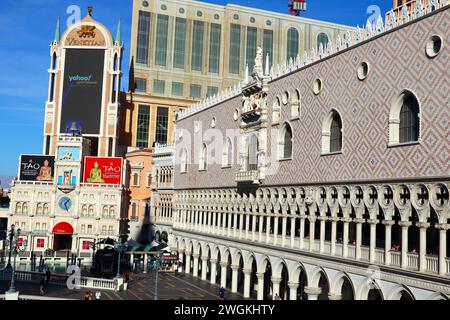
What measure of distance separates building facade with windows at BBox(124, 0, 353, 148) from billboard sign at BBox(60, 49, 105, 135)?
628cm

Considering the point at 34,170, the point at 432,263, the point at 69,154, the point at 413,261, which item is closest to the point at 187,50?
the point at 69,154

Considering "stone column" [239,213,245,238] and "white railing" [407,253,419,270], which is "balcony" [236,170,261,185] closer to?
"stone column" [239,213,245,238]

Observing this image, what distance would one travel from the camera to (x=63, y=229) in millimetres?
66438

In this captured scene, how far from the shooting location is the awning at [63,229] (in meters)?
66.2

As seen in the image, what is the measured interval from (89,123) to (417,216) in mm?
56997

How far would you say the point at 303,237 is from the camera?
102 feet

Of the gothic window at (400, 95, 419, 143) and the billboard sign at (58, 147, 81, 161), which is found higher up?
the billboard sign at (58, 147, 81, 161)

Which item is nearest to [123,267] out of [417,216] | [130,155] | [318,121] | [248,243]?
[248,243]

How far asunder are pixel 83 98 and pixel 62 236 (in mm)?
18592

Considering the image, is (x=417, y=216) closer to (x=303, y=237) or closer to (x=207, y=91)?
(x=303, y=237)

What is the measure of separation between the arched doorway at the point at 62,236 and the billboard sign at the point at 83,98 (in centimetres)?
1322

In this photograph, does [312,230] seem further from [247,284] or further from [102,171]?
[102,171]

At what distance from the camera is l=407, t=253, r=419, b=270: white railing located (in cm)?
2199

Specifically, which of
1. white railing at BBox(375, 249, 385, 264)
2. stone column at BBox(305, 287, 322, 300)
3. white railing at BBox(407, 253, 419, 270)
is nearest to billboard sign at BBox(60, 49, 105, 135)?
stone column at BBox(305, 287, 322, 300)
